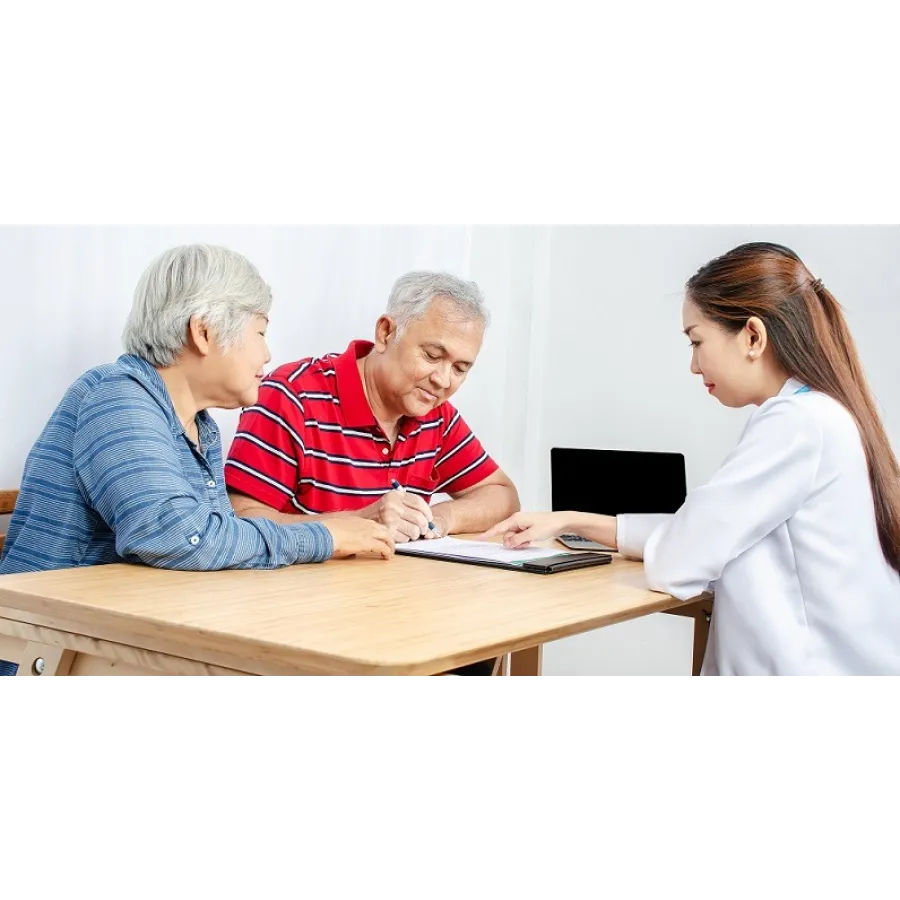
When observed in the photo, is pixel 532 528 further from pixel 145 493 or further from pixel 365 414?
pixel 145 493

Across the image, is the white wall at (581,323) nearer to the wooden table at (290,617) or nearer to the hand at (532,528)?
the hand at (532,528)

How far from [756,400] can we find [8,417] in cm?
142

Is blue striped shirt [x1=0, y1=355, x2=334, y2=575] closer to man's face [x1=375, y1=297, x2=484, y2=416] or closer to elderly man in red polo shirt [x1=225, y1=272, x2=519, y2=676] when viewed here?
elderly man in red polo shirt [x1=225, y1=272, x2=519, y2=676]

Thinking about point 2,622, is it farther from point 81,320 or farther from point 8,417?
point 81,320

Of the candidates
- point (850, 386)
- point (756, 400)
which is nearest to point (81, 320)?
point (756, 400)

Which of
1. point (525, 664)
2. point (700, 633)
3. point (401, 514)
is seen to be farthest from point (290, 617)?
point (525, 664)

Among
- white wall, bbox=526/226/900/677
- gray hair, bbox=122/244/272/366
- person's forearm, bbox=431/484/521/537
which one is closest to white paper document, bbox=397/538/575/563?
person's forearm, bbox=431/484/521/537

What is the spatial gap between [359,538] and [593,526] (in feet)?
1.44

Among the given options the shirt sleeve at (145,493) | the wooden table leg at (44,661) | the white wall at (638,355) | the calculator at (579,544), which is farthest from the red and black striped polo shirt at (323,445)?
the white wall at (638,355)

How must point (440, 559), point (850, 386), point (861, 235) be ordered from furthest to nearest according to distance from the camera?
point (861, 235), point (440, 559), point (850, 386)

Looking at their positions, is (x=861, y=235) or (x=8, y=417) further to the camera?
(x=861, y=235)

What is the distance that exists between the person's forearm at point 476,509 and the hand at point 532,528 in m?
0.34

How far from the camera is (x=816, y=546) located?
5.75 ft

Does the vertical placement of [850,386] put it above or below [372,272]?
below
